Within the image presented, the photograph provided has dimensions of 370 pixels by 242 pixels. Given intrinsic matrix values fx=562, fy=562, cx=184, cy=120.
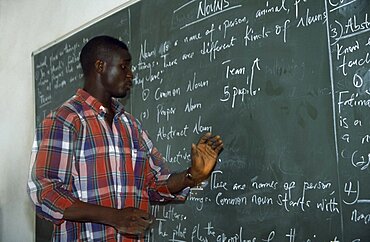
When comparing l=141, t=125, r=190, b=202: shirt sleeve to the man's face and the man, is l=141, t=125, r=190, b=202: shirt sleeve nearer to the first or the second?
the man

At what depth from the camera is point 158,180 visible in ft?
6.84

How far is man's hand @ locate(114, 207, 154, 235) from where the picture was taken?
1743 millimetres

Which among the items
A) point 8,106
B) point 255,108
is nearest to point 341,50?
point 255,108

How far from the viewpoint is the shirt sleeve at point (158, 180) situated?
2064 mm

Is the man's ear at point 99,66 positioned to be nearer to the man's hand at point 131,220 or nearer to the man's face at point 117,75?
the man's face at point 117,75

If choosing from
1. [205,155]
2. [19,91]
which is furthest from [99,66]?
[19,91]

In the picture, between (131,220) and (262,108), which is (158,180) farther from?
(262,108)

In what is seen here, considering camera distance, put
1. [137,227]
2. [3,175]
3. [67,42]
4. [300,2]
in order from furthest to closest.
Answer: [3,175] < [67,42] < [300,2] < [137,227]

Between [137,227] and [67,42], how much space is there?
217cm

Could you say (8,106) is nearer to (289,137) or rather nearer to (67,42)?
(67,42)

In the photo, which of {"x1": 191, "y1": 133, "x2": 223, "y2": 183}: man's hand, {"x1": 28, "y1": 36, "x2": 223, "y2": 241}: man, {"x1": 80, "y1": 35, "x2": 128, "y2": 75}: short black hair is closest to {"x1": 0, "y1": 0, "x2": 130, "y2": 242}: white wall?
{"x1": 80, "y1": 35, "x2": 128, "y2": 75}: short black hair

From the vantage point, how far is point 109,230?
1.89 metres

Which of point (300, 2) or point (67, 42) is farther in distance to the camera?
point (67, 42)

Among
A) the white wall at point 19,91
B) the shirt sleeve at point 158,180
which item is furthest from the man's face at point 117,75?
the white wall at point 19,91
